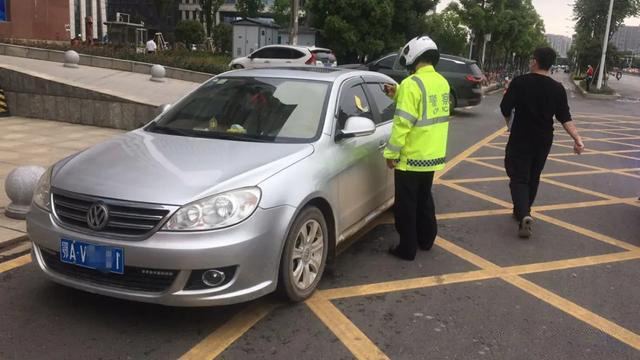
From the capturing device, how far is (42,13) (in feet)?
88.7

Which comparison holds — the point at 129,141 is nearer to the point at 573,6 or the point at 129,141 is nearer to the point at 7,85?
the point at 7,85

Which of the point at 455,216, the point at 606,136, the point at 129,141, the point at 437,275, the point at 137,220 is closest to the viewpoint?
the point at 137,220

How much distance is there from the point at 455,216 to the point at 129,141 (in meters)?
3.51

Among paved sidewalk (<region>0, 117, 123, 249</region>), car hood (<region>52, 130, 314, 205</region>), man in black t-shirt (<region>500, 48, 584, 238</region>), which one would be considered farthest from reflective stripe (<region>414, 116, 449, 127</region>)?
paved sidewalk (<region>0, 117, 123, 249</region>)

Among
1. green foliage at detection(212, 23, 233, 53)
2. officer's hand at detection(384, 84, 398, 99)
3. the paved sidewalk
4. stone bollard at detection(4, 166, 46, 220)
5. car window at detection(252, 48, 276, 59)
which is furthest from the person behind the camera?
green foliage at detection(212, 23, 233, 53)

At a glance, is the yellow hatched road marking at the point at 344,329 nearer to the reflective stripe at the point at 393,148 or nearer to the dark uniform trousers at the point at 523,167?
the reflective stripe at the point at 393,148

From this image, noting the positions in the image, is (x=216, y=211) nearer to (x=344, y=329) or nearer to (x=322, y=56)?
(x=344, y=329)

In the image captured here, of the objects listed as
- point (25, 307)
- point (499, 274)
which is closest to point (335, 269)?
point (499, 274)

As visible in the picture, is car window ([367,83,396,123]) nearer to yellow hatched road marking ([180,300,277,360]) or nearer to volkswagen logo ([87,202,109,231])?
yellow hatched road marking ([180,300,277,360])

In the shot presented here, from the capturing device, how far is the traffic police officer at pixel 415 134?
14.5 ft

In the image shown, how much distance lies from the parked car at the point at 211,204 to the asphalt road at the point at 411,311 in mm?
259

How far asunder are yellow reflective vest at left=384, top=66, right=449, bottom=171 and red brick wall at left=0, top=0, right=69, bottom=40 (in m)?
25.3

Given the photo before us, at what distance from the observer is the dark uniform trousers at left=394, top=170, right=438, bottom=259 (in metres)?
4.59

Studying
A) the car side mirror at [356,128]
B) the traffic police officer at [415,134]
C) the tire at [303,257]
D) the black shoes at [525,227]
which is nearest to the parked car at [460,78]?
the black shoes at [525,227]
